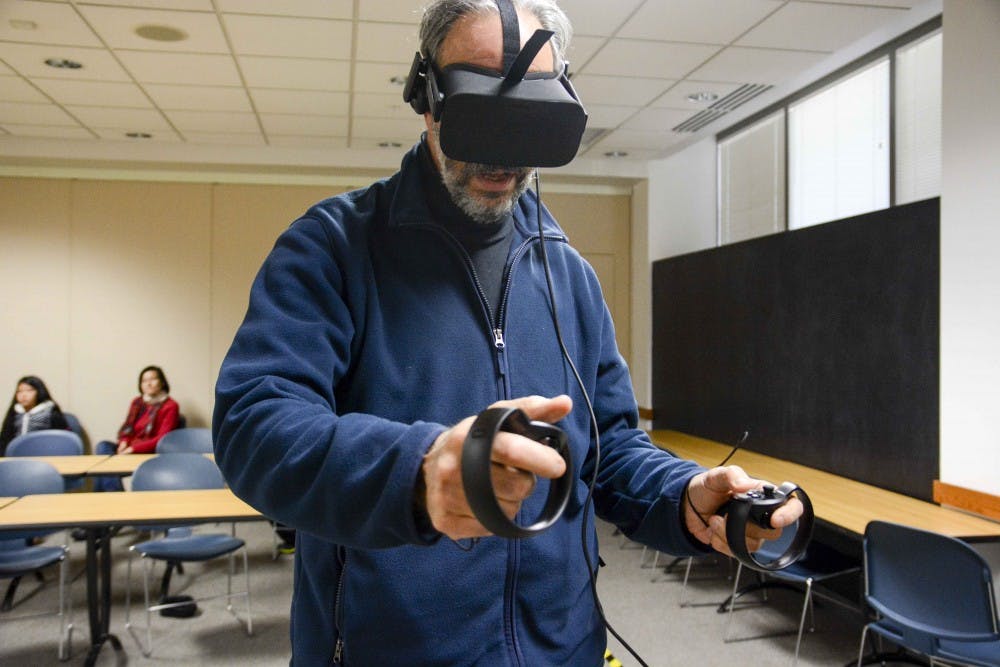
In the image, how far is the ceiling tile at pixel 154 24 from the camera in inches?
141

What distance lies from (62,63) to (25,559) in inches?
113

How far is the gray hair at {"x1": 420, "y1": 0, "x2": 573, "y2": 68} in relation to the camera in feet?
2.49

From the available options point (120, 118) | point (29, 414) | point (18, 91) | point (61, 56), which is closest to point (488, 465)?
point (61, 56)

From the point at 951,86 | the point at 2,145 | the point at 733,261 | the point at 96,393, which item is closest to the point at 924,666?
the point at 951,86

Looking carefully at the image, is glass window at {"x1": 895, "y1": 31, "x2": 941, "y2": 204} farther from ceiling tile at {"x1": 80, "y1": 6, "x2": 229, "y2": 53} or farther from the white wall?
ceiling tile at {"x1": 80, "y1": 6, "x2": 229, "y2": 53}

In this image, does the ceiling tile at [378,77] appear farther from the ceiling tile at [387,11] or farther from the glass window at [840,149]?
the glass window at [840,149]

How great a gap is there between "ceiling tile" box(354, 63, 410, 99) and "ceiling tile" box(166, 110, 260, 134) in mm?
1171

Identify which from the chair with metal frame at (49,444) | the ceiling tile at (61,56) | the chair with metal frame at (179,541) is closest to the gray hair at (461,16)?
the chair with metal frame at (179,541)

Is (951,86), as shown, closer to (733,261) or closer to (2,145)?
(733,261)

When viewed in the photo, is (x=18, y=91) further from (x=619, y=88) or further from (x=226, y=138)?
(x=619, y=88)

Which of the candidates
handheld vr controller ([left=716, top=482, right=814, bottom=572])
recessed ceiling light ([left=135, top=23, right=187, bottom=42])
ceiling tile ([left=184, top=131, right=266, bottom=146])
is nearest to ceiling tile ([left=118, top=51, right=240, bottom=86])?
recessed ceiling light ([left=135, top=23, right=187, bottom=42])

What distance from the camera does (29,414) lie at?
221 inches

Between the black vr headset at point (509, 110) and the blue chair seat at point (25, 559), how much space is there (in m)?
3.66

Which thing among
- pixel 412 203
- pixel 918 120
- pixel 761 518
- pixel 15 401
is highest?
pixel 918 120
